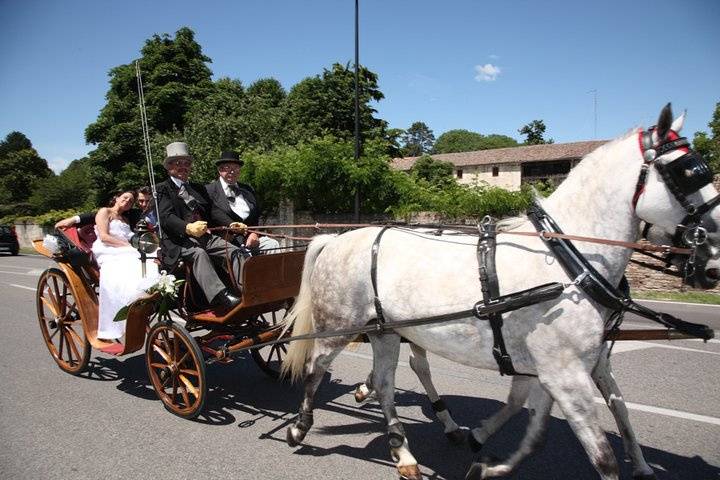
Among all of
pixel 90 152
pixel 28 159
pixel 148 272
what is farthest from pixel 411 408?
pixel 28 159

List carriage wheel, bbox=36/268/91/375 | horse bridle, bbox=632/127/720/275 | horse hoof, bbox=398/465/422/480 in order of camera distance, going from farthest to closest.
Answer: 1. carriage wheel, bbox=36/268/91/375
2. horse hoof, bbox=398/465/422/480
3. horse bridle, bbox=632/127/720/275

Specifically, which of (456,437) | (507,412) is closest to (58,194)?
(456,437)

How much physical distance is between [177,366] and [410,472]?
2234mm

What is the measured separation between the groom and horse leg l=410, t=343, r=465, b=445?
1.65 meters

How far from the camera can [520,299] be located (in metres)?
2.43

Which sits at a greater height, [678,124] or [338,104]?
[338,104]

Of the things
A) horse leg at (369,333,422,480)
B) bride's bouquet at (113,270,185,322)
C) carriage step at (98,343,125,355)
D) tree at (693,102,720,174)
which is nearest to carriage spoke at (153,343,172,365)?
bride's bouquet at (113,270,185,322)

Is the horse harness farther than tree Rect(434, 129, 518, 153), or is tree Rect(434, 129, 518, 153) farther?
tree Rect(434, 129, 518, 153)

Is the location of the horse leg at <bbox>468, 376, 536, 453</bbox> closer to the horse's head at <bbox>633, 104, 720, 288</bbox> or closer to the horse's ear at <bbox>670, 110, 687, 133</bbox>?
the horse's head at <bbox>633, 104, 720, 288</bbox>

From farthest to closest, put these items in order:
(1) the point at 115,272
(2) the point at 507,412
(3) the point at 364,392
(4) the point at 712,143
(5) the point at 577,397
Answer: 1. (4) the point at 712,143
2. (1) the point at 115,272
3. (3) the point at 364,392
4. (2) the point at 507,412
5. (5) the point at 577,397

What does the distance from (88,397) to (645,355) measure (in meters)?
6.13

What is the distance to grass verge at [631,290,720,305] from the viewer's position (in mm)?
9875

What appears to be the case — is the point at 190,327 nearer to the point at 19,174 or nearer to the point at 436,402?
the point at 436,402

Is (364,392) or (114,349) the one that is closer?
(364,392)
